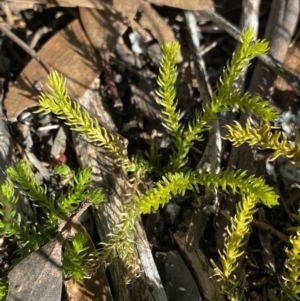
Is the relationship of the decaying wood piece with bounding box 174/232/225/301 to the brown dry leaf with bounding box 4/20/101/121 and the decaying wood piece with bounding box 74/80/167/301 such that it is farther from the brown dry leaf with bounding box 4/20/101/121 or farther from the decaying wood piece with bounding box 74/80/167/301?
the brown dry leaf with bounding box 4/20/101/121

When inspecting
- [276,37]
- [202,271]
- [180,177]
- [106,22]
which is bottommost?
[202,271]

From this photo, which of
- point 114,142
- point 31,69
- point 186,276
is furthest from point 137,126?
point 186,276

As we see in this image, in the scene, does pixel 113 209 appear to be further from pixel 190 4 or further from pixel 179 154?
pixel 190 4

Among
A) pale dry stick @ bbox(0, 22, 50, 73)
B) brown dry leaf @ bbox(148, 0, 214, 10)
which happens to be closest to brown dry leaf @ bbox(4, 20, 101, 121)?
pale dry stick @ bbox(0, 22, 50, 73)

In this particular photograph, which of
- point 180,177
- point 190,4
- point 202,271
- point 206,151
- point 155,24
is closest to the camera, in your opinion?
point 180,177

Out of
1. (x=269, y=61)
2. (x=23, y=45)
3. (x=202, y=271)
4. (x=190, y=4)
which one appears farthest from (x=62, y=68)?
(x=202, y=271)

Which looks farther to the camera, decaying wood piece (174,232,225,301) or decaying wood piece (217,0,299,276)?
decaying wood piece (217,0,299,276)
